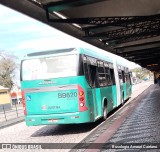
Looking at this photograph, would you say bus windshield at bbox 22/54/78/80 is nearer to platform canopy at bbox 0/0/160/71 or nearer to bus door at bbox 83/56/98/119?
bus door at bbox 83/56/98/119

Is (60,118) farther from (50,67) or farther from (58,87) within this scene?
(50,67)

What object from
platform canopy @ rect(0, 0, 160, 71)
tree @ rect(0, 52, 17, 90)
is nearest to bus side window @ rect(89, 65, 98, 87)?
platform canopy @ rect(0, 0, 160, 71)

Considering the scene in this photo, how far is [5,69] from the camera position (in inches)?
2869

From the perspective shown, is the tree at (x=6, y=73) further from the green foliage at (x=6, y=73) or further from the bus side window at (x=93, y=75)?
the bus side window at (x=93, y=75)

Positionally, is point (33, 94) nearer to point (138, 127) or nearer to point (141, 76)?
point (138, 127)

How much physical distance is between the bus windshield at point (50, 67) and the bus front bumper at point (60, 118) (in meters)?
1.32

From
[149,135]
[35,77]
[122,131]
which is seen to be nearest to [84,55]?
[35,77]

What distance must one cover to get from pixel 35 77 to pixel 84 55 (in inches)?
73.4

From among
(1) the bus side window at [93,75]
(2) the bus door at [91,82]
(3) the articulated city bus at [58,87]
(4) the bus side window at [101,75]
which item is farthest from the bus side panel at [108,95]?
(3) the articulated city bus at [58,87]

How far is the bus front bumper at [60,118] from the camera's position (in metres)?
10.7

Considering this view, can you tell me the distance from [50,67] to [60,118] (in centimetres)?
177

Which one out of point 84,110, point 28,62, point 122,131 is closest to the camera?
point 122,131

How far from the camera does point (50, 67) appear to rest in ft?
36.6

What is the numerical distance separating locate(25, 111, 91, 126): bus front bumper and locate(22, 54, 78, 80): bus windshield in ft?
4.33
